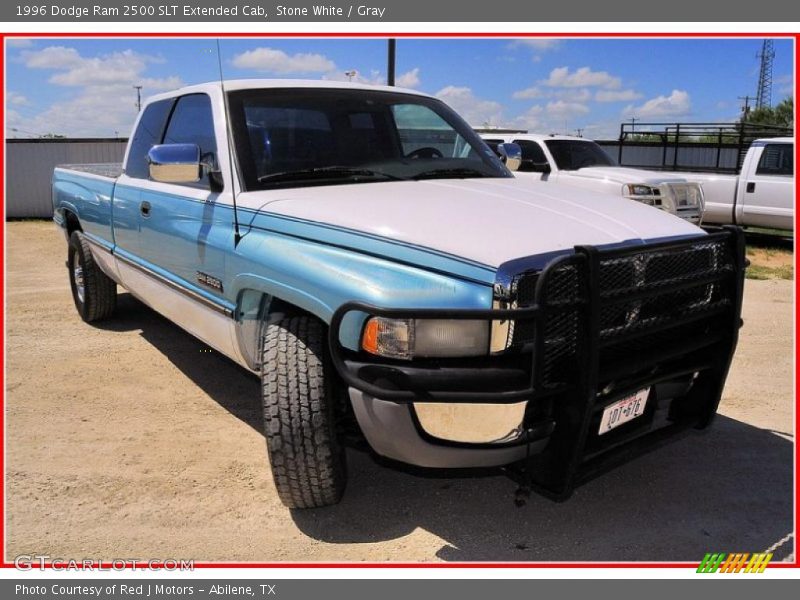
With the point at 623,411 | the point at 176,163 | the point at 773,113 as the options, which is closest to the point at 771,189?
the point at 623,411

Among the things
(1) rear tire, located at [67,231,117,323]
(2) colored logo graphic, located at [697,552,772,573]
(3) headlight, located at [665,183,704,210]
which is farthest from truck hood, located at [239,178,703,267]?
(3) headlight, located at [665,183,704,210]

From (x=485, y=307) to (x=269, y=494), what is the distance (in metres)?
1.58

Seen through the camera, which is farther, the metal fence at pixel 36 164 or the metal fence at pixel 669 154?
the metal fence at pixel 669 154

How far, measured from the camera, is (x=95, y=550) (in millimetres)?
2963

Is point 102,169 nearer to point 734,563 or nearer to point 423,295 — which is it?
point 423,295

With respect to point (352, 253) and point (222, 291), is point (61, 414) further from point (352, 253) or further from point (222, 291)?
point (352, 253)

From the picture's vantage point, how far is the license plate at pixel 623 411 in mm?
2871

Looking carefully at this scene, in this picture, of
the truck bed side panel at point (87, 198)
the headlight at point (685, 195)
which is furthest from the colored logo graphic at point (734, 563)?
the headlight at point (685, 195)

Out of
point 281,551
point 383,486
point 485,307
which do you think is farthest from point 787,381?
point 281,551

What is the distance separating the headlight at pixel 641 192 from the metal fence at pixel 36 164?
39.7 feet

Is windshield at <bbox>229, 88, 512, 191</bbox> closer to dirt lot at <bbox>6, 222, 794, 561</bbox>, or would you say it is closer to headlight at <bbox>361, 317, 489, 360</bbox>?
headlight at <bbox>361, 317, 489, 360</bbox>

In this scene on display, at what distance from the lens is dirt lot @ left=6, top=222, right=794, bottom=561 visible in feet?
9.77

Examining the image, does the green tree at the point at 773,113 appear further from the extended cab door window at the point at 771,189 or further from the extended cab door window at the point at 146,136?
the extended cab door window at the point at 146,136

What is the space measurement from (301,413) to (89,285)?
4.14m
